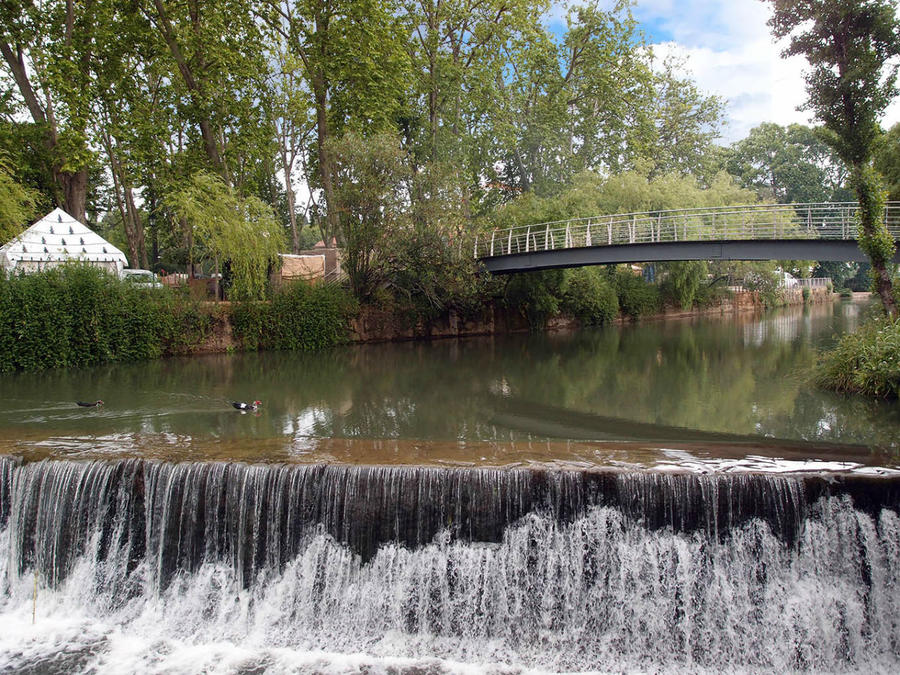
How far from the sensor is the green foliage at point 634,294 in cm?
3953

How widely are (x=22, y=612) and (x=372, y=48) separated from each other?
83.3 ft

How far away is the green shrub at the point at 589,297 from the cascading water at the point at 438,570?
2582cm

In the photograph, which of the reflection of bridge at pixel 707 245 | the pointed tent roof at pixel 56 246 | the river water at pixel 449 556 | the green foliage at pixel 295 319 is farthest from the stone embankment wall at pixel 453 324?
Answer: the river water at pixel 449 556

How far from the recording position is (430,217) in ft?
86.8

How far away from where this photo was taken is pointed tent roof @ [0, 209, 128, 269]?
21359 millimetres

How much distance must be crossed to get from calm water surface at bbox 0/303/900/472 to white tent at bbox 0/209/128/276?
4735 millimetres

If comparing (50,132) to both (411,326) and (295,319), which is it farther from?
(411,326)

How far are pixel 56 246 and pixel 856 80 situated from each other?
938 inches

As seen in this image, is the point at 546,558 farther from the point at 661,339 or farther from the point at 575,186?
the point at 575,186

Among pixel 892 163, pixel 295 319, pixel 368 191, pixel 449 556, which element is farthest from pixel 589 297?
pixel 449 556

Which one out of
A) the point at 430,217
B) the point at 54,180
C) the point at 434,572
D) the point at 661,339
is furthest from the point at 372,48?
the point at 434,572

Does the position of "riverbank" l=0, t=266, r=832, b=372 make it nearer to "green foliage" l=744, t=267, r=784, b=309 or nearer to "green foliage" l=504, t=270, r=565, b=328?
"green foliage" l=504, t=270, r=565, b=328

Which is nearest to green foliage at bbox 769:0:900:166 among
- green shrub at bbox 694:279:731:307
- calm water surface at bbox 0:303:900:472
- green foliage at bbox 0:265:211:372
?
calm water surface at bbox 0:303:900:472

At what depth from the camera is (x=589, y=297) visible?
116ft
